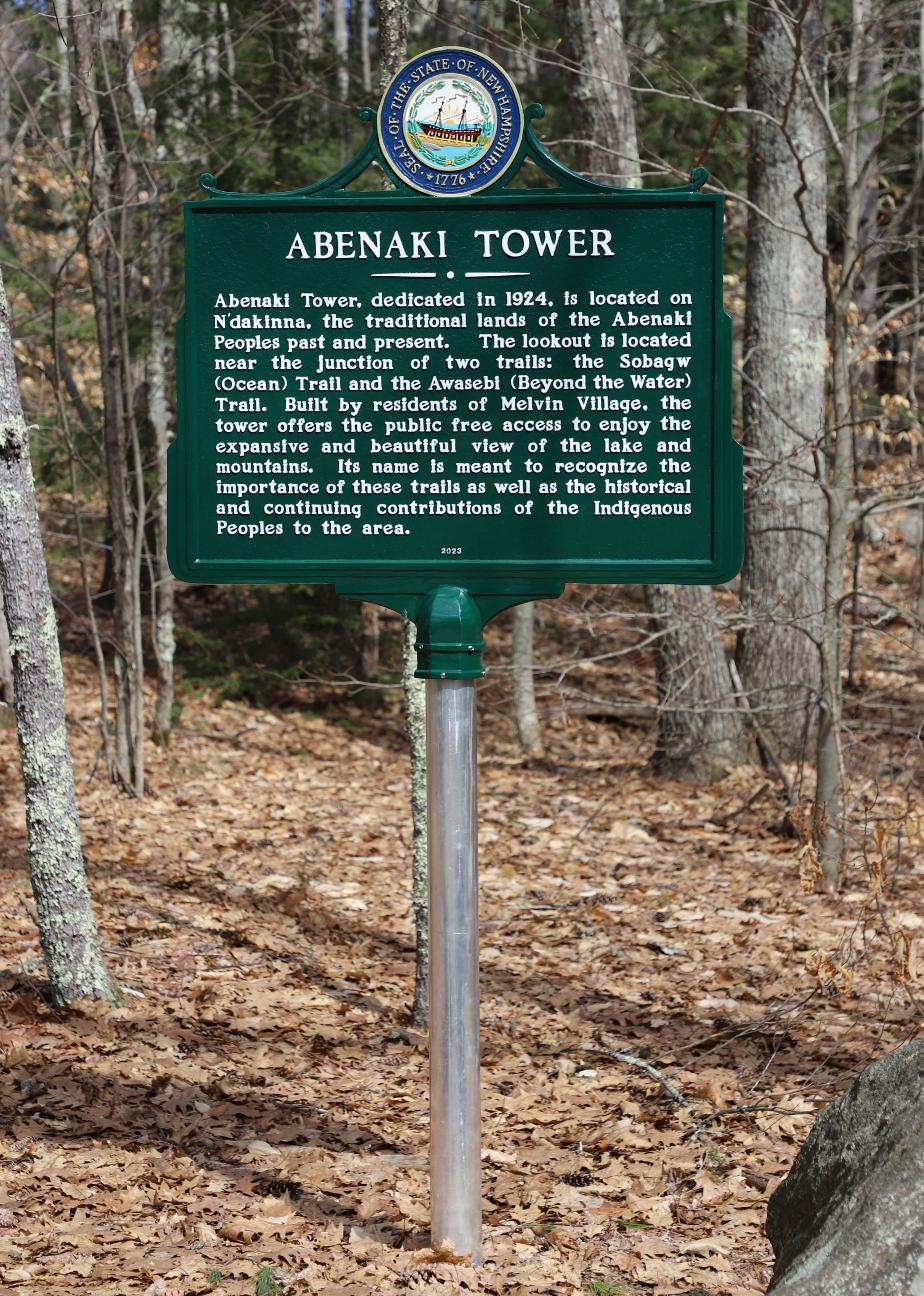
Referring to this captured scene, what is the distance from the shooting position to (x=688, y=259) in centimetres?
379

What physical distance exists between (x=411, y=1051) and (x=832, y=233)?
57.3ft

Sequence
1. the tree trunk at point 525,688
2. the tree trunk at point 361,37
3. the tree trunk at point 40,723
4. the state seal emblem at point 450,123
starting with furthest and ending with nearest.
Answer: the tree trunk at point 361,37 < the tree trunk at point 525,688 < the tree trunk at point 40,723 < the state seal emblem at point 450,123

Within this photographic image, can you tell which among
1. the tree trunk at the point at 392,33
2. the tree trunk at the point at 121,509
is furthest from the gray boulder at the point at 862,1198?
the tree trunk at the point at 121,509

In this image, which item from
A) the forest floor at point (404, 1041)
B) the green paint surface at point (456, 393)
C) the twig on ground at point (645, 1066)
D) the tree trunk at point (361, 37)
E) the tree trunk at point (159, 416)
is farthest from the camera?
the tree trunk at point (361, 37)

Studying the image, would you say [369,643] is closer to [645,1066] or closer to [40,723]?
[40,723]

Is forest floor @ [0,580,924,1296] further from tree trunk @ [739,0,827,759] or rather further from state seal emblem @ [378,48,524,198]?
state seal emblem @ [378,48,524,198]

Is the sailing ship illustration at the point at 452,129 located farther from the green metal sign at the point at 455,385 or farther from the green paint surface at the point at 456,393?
the green paint surface at the point at 456,393

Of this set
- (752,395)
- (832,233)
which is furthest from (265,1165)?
(832,233)

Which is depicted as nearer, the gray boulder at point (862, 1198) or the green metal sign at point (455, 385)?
the gray boulder at point (862, 1198)

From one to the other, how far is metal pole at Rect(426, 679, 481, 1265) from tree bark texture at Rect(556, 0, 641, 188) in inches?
286

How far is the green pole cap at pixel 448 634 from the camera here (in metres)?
3.81

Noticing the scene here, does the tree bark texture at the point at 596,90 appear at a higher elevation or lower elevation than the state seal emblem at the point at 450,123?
higher

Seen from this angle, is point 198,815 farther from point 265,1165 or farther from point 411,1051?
point 265,1165

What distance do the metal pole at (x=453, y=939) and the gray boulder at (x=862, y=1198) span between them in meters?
0.92
